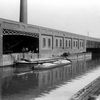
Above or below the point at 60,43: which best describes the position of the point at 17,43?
below

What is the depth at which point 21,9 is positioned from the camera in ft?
168

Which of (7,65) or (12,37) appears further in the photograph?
(12,37)

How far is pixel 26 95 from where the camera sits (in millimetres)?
13812

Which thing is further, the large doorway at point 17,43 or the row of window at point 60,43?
the row of window at point 60,43

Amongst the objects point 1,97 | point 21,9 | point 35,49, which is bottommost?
point 1,97

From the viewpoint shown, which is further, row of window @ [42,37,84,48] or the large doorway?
row of window @ [42,37,84,48]

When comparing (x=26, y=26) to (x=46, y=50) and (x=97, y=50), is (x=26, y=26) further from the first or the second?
(x=97, y=50)

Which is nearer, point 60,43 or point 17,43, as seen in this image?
point 17,43

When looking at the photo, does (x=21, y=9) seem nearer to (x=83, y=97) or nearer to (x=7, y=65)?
(x=7, y=65)

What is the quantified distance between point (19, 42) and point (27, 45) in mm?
1991

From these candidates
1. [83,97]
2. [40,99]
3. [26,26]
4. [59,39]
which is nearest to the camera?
[83,97]

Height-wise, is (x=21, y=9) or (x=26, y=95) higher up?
(x=21, y=9)

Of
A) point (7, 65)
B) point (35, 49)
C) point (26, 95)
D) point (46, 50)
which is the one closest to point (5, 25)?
point (7, 65)

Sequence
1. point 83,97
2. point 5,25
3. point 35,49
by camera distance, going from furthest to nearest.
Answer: point 35,49 → point 5,25 → point 83,97
